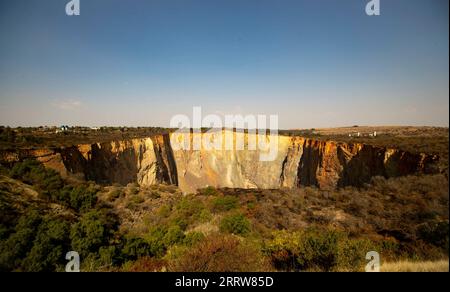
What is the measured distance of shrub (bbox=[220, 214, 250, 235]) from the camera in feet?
34.5

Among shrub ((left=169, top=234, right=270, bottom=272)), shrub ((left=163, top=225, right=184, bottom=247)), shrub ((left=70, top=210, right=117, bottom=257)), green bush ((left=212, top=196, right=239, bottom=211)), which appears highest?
shrub ((left=169, top=234, right=270, bottom=272))

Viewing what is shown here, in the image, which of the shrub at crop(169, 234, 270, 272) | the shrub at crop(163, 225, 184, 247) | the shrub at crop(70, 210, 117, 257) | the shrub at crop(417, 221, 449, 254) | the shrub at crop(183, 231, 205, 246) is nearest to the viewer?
the shrub at crop(417, 221, 449, 254)

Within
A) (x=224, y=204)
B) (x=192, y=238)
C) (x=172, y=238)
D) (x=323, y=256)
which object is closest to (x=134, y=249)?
(x=172, y=238)

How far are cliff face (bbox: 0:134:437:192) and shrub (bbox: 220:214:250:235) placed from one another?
7.57 meters

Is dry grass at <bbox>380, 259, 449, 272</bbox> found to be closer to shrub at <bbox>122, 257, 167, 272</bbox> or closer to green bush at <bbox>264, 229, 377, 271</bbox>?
green bush at <bbox>264, 229, 377, 271</bbox>

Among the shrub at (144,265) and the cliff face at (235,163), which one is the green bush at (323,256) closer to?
the shrub at (144,265)

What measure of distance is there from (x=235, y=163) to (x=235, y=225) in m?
37.1

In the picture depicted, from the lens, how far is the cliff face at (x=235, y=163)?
58.0 feet

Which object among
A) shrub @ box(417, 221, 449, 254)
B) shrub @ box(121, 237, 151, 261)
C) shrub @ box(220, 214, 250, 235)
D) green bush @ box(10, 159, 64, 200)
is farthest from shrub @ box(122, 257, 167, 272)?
green bush @ box(10, 159, 64, 200)

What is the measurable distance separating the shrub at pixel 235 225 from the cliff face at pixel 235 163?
7566 millimetres

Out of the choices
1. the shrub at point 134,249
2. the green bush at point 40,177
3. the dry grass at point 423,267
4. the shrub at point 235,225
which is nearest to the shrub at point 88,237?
the shrub at point 134,249

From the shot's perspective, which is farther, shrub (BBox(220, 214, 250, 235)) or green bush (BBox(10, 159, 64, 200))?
green bush (BBox(10, 159, 64, 200))
